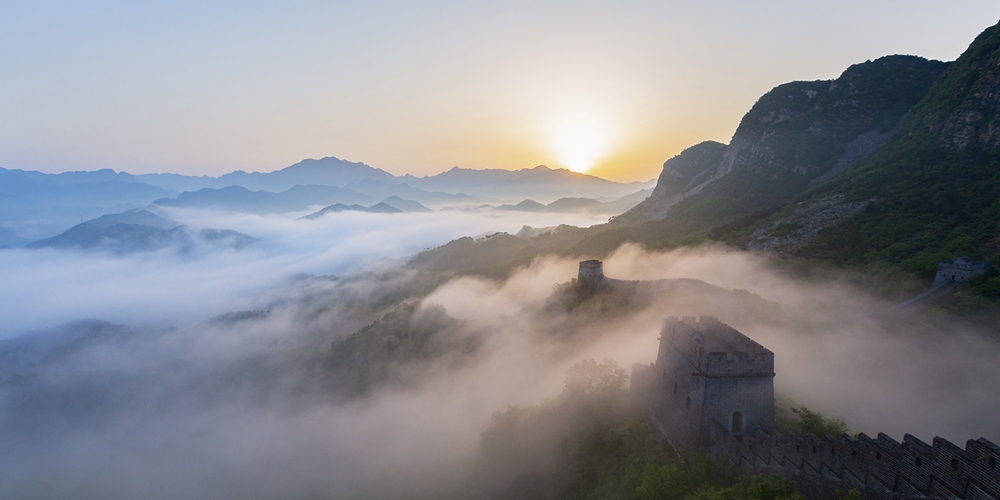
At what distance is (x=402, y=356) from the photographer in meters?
66.9

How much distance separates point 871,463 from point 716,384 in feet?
17.5

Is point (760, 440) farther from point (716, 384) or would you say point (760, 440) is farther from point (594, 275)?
point (594, 275)

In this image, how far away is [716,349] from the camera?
1962 centimetres

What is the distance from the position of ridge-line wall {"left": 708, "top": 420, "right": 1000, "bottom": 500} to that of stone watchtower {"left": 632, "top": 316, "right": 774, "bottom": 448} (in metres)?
0.67

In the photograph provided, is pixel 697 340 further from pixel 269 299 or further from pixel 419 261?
pixel 269 299

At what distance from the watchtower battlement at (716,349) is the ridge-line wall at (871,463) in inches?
96.0

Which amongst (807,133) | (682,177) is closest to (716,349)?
(807,133)

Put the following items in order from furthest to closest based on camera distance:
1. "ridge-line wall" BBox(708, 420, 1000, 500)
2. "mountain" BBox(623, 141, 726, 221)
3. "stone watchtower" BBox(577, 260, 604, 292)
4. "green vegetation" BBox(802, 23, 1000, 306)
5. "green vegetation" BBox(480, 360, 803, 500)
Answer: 1. "mountain" BBox(623, 141, 726, 221)
2. "green vegetation" BBox(802, 23, 1000, 306)
3. "stone watchtower" BBox(577, 260, 604, 292)
4. "green vegetation" BBox(480, 360, 803, 500)
5. "ridge-line wall" BBox(708, 420, 1000, 500)

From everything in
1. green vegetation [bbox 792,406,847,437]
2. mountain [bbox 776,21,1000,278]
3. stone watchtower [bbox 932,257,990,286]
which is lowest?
green vegetation [bbox 792,406,847,437]

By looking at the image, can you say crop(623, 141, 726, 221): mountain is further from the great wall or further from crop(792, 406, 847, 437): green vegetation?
crop(792, 406, 847, 437): green vegetation

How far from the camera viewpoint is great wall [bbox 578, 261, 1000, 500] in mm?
12172

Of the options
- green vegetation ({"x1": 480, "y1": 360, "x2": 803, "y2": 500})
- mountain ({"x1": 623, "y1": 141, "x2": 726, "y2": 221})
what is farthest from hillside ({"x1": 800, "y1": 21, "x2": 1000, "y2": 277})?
mountain ({"x1": 623, "y1": 141, "x2": 726, "y2": 221})

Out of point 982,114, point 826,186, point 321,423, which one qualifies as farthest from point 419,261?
point 982,114

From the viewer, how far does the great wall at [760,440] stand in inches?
479
